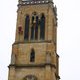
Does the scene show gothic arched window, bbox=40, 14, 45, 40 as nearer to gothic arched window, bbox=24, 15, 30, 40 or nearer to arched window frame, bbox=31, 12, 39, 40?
arched window frame, bbox=31, 12, 39, 40

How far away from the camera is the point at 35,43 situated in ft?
234

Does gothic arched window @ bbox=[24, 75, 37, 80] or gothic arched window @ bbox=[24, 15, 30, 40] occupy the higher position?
gothic arched window @ bbox=[24, 15, 30, 40]

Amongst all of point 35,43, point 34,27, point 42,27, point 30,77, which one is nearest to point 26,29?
point 34,27

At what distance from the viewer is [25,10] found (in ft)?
246

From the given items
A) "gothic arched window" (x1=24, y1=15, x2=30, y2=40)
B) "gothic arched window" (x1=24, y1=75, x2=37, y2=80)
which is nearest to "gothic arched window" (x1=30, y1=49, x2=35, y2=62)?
"gothic arched window" (x1=24, y1=15, x2=30, y2=40)

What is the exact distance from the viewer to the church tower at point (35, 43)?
68312 mm

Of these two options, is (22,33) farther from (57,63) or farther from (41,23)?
(57,63)

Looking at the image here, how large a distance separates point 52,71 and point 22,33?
9404mm

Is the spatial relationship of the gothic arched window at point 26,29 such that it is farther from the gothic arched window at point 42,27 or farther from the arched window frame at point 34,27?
the gothic arched window at point 42,27

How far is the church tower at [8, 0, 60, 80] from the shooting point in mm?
68312

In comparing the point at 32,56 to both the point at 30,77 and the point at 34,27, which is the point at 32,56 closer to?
the point at 30,77

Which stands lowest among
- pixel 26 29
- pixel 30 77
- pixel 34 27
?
pixel 30 77

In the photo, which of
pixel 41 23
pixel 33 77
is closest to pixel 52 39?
pixel 41 23

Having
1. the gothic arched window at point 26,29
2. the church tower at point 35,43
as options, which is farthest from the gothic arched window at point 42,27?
the gothic arched window at point 26,29
